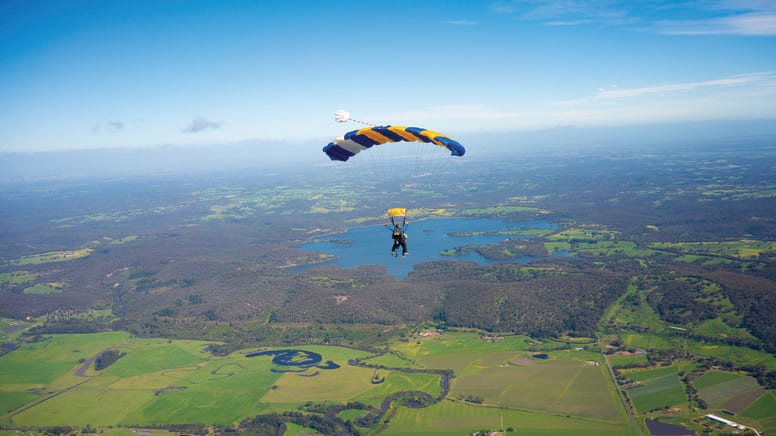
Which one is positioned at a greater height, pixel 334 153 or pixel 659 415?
pixel 334 153

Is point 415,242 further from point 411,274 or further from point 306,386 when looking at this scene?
point 306,386

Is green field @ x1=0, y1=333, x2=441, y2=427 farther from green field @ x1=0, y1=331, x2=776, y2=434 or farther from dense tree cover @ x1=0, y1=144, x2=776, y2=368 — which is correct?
dense tree cover @ x1=0, y1=144, x2=776, y2=368

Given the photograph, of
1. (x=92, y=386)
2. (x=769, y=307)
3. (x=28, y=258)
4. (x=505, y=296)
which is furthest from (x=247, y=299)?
(x=28, y=258)

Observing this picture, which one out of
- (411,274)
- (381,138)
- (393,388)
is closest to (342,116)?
(381,138)

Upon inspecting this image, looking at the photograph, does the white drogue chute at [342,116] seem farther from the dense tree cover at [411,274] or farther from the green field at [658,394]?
the dense tree cover at [411,274]

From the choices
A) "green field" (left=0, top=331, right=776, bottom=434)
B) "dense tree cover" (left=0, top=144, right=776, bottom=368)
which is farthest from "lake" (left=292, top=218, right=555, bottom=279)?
"green field" (left=0, top=331, right=776, bottom=434)

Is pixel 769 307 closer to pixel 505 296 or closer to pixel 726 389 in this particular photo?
pixel 726 389
